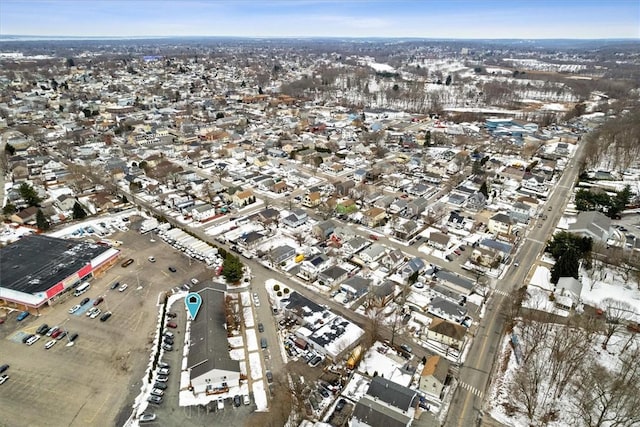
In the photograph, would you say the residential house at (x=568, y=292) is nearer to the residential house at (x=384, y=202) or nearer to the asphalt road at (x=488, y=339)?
the asphalt road at (x=488, y=339)

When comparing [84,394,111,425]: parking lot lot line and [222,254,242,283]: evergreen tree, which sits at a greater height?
[222,254,242,283]: evergreen tree

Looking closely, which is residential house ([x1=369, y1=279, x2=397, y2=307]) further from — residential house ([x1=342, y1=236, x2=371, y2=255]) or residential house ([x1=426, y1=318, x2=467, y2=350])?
residential house ([x1=342, y1=236, x2=371, y2=255])

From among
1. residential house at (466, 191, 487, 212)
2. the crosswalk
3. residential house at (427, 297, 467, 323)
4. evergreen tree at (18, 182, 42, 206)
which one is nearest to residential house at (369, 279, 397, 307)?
residential house at (427, 297, 467, 323)

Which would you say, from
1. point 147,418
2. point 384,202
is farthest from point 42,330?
point 384,202

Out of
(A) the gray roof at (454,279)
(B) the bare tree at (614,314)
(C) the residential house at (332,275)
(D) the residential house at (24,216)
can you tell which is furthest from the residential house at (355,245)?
(D) the residential house at (24,216)

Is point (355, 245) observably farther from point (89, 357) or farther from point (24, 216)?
point (24, 216)
